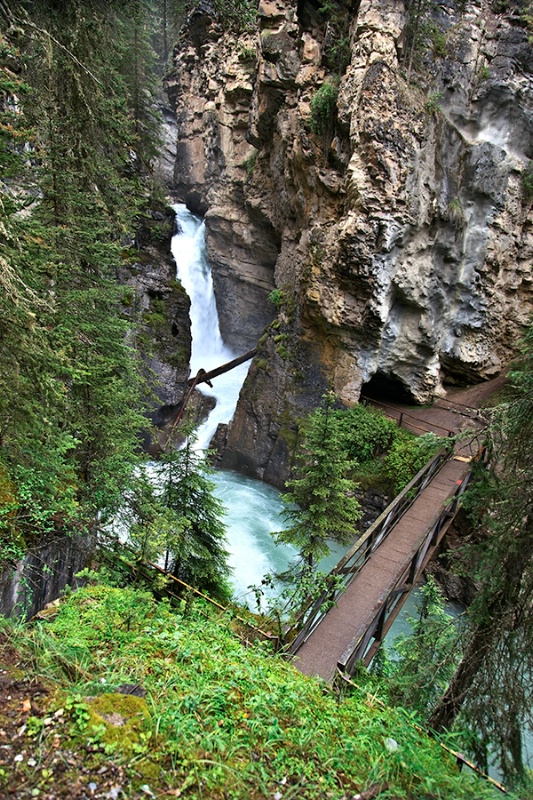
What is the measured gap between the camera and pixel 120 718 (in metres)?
2.73

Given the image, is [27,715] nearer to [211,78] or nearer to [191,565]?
[191,565]

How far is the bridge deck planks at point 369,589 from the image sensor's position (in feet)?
19.1

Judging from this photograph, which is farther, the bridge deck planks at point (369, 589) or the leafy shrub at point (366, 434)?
the leafy shrub at point (366, 434)

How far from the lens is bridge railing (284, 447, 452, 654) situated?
6.11 meters

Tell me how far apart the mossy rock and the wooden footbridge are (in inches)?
111

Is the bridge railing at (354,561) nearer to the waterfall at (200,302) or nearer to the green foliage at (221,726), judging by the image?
the green foliage at (221,726)

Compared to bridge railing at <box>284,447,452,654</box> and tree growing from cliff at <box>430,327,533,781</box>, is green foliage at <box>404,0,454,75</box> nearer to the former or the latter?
bridge railing at <box>284,447,452,654</box>

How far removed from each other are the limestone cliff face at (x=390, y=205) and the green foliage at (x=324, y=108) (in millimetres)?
69

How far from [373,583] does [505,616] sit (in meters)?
3.48

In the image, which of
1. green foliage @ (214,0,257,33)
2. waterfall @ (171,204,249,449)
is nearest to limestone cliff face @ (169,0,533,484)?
green foliage @ (214,0,257,33)

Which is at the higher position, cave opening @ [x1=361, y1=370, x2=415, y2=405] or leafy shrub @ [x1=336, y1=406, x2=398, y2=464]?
cave opening @ [x1=361, y1=370, x2=415, y2=405]

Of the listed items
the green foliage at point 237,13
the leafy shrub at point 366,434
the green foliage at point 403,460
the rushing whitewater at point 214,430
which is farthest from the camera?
the green foliage at point 237,13

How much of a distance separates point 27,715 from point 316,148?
16314 millimetres

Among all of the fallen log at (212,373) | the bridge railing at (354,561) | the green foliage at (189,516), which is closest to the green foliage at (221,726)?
the bridge railing at (354,561)
